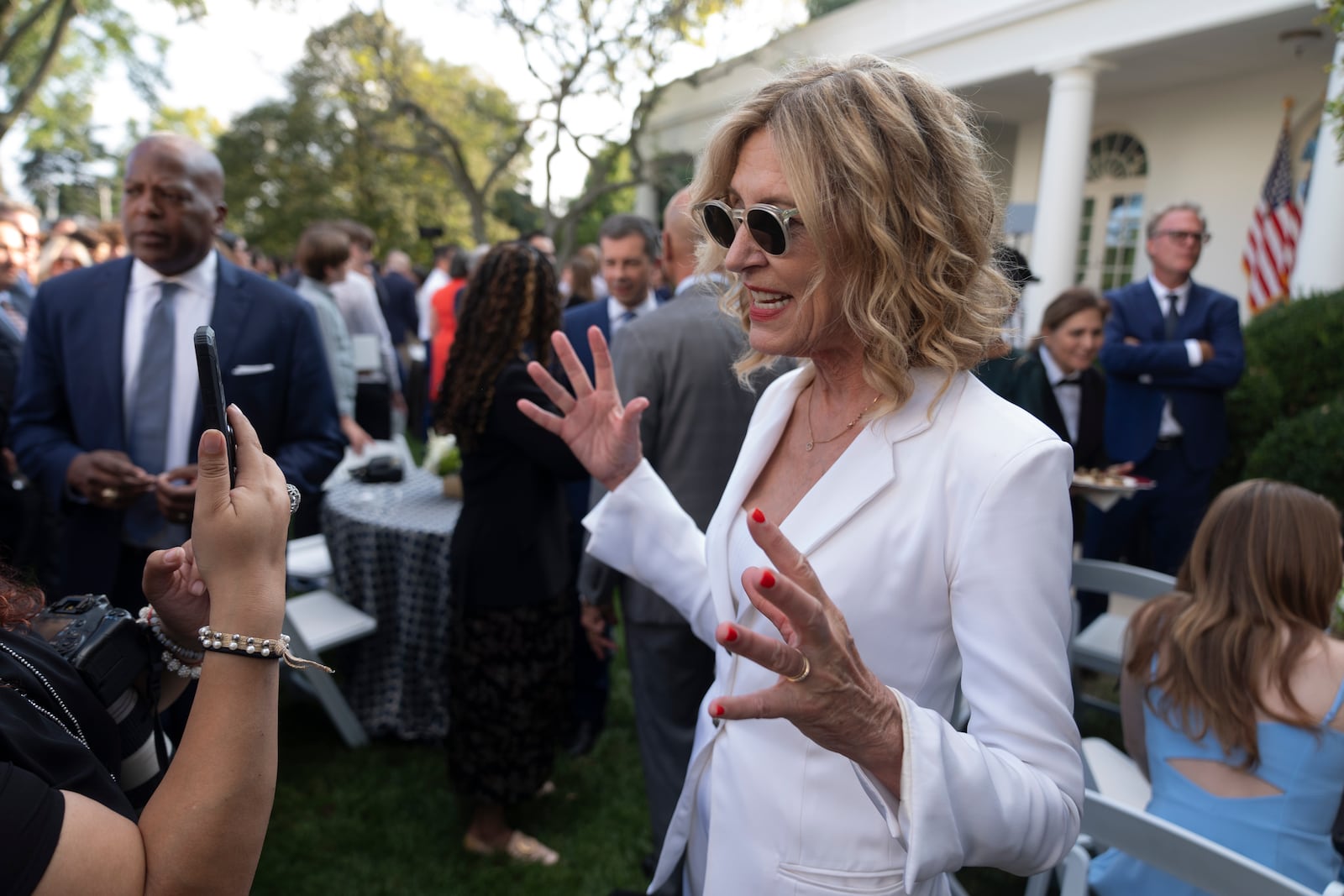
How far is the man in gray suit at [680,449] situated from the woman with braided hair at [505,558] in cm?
37

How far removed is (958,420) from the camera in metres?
1.33

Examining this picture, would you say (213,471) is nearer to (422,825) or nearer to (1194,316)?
(422,825)

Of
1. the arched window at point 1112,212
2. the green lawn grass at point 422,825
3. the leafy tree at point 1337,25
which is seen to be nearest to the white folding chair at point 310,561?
the green lawn grass at point 422,825

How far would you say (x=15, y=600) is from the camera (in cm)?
119

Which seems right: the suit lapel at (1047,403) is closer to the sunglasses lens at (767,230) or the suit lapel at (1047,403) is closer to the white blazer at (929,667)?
the white blazer at (929,667)

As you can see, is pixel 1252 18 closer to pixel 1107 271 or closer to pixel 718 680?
pixel 1107 271

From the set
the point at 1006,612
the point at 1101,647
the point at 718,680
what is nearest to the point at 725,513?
the point at 718,680

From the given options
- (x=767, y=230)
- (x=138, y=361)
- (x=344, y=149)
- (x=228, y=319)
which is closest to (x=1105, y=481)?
(x=767, y=230)

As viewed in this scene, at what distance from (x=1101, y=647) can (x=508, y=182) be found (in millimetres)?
29280

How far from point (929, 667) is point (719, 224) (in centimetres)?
83

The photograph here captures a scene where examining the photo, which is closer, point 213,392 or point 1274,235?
point 213,392

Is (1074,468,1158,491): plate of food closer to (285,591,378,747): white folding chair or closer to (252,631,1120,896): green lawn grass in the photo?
(252,631,1120,896): green lawn grass

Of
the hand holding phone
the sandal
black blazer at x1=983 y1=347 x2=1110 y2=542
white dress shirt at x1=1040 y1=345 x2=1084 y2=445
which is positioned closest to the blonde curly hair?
the hand holding phone

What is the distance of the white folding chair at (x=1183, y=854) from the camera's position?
5.67 ft
